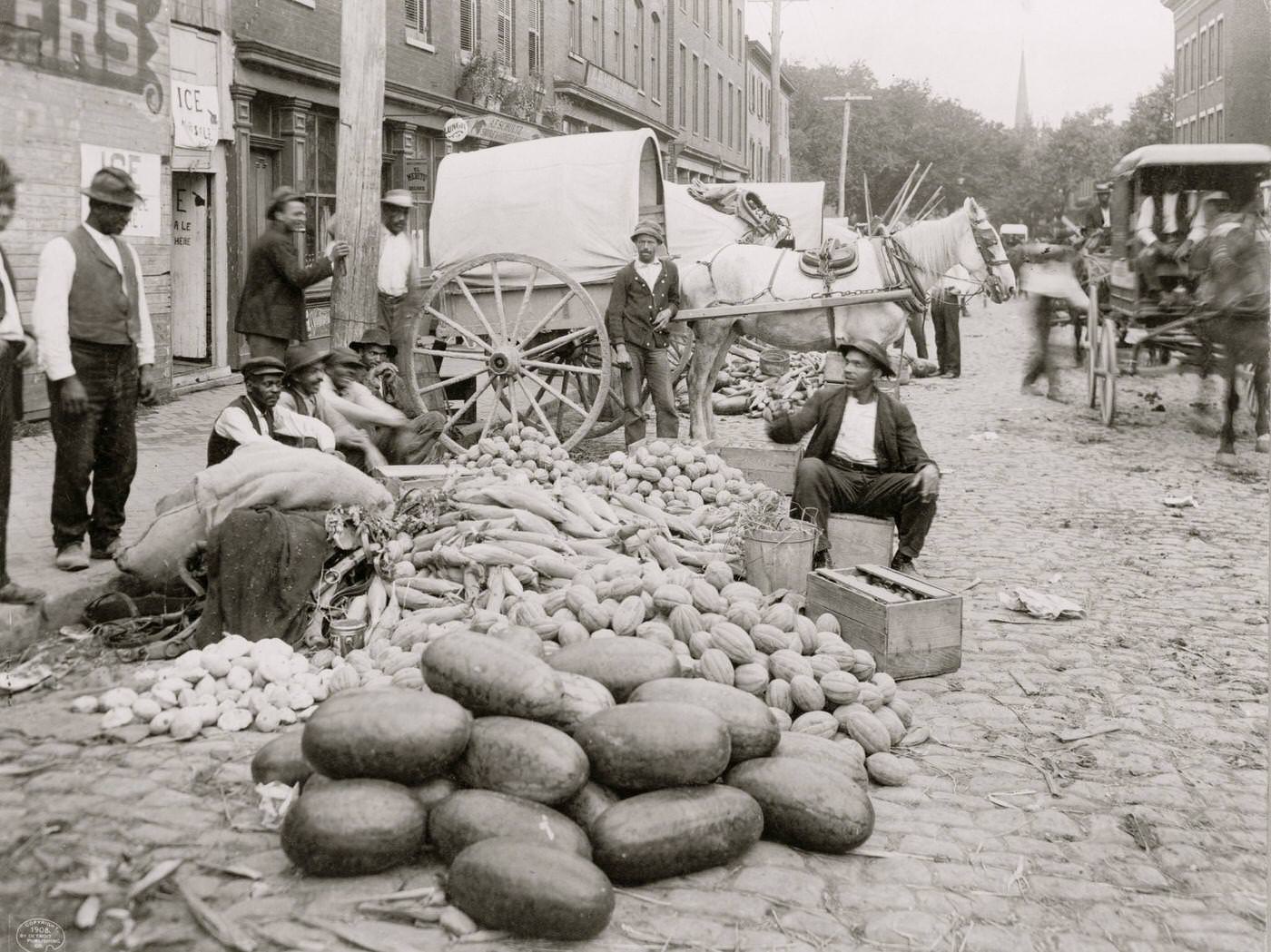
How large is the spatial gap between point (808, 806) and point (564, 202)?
691 cm

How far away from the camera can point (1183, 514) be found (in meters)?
8.26

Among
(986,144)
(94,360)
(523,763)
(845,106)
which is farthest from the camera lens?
(845,106)

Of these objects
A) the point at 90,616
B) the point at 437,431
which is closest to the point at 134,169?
the point at 90,616

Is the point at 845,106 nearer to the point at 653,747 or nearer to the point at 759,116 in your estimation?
the point at 759,116

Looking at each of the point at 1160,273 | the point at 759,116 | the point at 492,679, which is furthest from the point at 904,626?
the point at 759,116

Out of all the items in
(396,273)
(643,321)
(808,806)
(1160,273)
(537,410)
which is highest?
(1160,273)

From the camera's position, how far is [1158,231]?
10.2 meters

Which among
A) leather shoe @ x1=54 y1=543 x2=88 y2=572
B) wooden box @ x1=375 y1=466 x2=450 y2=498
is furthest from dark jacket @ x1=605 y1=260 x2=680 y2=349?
leather shoe @ x1=54 y1=543 x2=88 y2=572

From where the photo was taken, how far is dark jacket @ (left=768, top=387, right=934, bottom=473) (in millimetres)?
6480

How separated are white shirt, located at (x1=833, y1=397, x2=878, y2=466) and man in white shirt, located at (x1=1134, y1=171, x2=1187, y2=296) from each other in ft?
16.4

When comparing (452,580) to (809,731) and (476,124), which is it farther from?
(476,124)

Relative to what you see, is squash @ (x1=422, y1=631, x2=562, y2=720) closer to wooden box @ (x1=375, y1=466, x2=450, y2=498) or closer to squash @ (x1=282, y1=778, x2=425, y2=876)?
squash @ (x1=282, y1=778, x2=425, y2=876)

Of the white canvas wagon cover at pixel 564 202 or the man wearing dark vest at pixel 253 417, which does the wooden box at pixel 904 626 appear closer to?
the man wearing dark vest at pixel 253 417

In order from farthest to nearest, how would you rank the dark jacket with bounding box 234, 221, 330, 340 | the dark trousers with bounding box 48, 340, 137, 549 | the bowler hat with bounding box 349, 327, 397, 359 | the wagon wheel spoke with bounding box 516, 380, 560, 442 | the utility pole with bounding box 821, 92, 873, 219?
the utility pole with bounding box 821, 92, 873, 219 < the wagon wheel spoke with bounding box 516, 380, 560, 442 < the bowler hat with bounding box 349, 327, 397, 359 < the dark jacket with bounding box 234, 221, 330, 340 < the dark trousers with bounding box 48, 340, 137, 549
